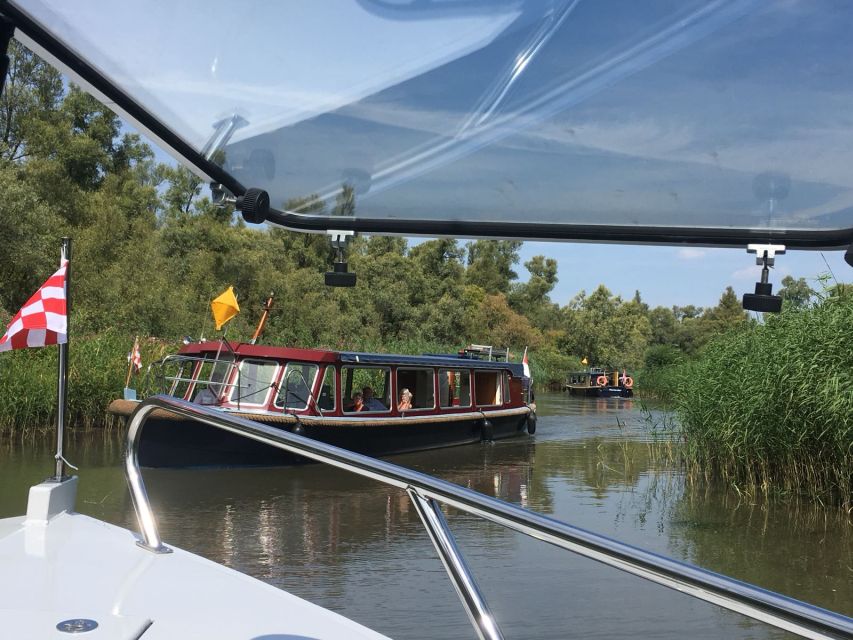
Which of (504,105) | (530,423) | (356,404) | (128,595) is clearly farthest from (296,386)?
(504,105)

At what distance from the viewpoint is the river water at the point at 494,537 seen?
6.61 meters

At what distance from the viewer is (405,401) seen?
15.8 metres

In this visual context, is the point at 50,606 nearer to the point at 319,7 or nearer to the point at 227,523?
the point at 319,7

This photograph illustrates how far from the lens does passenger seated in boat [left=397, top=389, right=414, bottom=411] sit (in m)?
15.6

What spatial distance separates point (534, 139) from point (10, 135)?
29.0 metres

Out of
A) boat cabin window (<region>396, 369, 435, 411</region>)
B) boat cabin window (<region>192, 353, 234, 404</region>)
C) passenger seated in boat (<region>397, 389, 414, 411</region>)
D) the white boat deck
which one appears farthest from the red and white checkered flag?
boat cabin window (<region>396, 369, 435, 411</region>)

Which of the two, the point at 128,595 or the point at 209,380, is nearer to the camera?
the point at 128,595

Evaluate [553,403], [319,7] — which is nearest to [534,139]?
[319,7]

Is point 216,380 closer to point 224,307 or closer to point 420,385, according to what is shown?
point 224,307

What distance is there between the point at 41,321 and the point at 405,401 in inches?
475

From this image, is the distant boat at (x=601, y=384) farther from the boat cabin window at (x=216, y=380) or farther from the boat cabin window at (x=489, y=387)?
the boat cabin window at (x=216, y=380)

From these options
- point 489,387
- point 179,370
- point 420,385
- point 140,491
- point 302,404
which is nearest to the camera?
point 140,491

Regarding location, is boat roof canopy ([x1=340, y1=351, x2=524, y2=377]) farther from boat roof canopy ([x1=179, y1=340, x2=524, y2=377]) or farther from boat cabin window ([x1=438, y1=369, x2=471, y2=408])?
boat cabin window ([x1=438, y1=369, x2=471, y2=408])

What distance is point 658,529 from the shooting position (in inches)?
378
